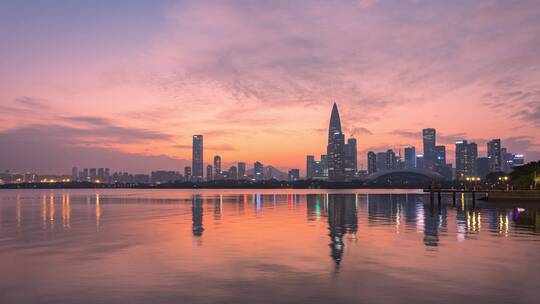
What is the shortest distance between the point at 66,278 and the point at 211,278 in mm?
7325

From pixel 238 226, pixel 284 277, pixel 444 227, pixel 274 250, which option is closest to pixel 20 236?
pixel 238 226

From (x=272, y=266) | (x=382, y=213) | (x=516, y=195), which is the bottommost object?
(x=382, y=213)

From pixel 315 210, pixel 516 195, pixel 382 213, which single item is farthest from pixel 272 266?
pixel 516 195

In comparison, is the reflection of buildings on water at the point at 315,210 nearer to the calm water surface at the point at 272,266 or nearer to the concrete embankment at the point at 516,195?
the calm water surface at the point at 272,266

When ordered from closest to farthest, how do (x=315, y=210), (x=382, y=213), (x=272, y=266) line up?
(x=272, y=266) → (x=382, y=213) → (x=315, y=210)

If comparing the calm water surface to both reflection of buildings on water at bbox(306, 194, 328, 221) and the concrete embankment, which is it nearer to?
reflection of buildings on water at bbox(306, 194, 328, 221)

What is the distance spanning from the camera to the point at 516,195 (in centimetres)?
10631

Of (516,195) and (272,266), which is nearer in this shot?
(272,266)

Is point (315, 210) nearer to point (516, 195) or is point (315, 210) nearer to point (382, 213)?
point (382, 213)

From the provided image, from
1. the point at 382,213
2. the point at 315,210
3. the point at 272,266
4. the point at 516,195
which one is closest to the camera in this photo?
the point at 272,266

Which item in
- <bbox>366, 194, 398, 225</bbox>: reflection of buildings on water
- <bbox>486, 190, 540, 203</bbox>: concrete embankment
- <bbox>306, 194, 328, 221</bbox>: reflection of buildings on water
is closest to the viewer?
<bbox>366, 194, 398, 225</bbox>: reflection of buildings on water

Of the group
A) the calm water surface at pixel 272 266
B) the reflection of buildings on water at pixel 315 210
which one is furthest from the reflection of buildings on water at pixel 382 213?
the calm water surface at pixel 272 266

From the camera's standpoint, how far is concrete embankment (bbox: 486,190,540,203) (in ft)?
333

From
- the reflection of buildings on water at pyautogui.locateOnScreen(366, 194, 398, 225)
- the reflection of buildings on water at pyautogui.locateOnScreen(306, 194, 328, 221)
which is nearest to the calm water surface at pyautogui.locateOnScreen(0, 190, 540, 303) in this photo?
the reflection of buildings on water at pyautogui.locateOnScreen(366, 194, 398, 225)
